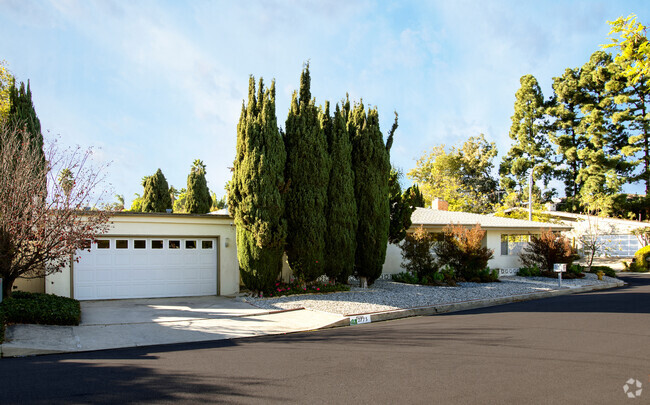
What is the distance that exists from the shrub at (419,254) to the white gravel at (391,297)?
103cm

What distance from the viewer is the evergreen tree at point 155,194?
2891 centimetres

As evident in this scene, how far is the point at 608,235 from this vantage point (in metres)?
33.8

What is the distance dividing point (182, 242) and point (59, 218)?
14.2 ft

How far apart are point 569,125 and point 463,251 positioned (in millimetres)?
31577

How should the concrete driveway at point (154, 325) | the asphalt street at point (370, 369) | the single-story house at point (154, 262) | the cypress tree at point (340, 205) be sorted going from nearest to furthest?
the asphalt street at point (370, 369) < the concrete driveway at point (154, 325) < the single-story house at point (154, 262) < the cypress tree at point (340, 205)

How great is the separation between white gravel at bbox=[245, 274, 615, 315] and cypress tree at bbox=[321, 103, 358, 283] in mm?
1043

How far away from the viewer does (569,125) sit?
1697 inches

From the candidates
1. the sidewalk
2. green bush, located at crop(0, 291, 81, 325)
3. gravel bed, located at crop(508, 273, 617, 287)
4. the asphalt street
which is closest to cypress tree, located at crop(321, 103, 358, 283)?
the sidewalk

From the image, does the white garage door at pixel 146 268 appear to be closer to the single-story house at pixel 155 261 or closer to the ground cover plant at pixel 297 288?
the single-story house at pixel 155 261

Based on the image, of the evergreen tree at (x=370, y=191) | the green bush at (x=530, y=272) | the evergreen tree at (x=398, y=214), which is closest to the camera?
the evergreen tree at (x=370, y=191)

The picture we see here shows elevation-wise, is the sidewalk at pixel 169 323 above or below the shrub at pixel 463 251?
below

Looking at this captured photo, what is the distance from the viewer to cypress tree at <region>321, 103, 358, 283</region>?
15297 millimetres

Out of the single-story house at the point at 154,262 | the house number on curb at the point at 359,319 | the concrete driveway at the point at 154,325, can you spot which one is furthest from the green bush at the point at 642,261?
the concrete driveway at the point at 154,325

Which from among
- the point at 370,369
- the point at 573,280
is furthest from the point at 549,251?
the point at 370,369
